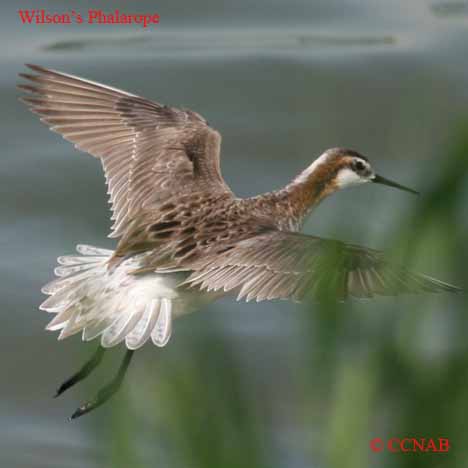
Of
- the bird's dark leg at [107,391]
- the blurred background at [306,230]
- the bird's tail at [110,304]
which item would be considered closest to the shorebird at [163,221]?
the bird's tail at [110,304]

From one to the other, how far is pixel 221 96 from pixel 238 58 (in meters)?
0.47

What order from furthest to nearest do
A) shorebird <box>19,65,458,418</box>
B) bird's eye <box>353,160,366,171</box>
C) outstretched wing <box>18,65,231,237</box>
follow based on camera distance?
bird's eye <box>353,160,366,171</box> < outstretched wing <box>18,65,231,237</box> < shorebird <box>19,65,458,418</box>

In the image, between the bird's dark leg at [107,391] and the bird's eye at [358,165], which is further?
the bird's eye at [358,165]

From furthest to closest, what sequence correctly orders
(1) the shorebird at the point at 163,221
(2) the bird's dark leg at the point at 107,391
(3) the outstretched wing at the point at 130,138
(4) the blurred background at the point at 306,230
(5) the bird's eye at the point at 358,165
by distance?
(5) the bird's eye at the point at 358,165
(3) the outstretched wing at the point at 130,138
(1) the shorebird at the point at 163,221
(2) the bird's dark leg at the point at 107,391
(4) the blurred background at the point at 306,230

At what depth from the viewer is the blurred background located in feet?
3.07

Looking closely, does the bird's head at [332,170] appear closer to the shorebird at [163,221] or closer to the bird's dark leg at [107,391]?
the shorebird at [163,221]

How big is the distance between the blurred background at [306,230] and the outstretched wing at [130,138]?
0.52m

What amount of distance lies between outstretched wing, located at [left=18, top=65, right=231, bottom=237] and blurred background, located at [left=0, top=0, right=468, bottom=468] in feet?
1.70

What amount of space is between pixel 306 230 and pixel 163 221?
1641mm

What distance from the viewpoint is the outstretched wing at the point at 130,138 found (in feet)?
18.3

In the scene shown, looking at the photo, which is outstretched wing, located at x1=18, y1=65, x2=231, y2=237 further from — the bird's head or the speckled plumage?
the bird's head

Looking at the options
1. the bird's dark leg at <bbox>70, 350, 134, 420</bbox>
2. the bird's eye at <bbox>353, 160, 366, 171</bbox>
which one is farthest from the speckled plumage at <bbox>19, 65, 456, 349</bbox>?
the bird's dark leg at <bbox>70, 350, 134, 420</bbox>

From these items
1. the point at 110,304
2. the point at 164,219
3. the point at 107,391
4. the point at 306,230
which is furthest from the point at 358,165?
the point at 107,391

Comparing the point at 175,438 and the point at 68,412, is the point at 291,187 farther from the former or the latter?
the point at 175,438
